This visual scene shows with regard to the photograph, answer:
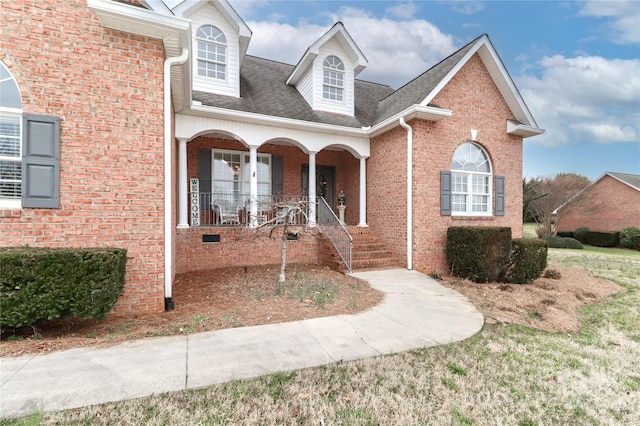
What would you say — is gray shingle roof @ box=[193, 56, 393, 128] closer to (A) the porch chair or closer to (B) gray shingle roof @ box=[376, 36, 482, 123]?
(B) gray shingle roof @ box=[376, 36, 482, 123]

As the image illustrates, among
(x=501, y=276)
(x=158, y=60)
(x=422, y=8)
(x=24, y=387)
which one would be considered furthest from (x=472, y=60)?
(x=24, y=387)

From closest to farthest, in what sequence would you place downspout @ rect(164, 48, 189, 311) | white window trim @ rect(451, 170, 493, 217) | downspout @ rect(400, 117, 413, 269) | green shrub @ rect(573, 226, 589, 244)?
1. downspout @ rect(164, 48, 189, 311)
2. downspout @ rect(400, 117, 413, 269)
3. white window trim @ rect(451, 170, 493, 217)
4. green shrub @ rect(573, 226, 589, 244)

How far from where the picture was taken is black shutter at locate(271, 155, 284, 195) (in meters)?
10.4

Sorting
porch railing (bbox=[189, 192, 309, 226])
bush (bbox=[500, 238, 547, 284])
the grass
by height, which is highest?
porch railing (bbox=[189, 192, 309, 226])

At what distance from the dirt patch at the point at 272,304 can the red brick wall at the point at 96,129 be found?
27.4 inches

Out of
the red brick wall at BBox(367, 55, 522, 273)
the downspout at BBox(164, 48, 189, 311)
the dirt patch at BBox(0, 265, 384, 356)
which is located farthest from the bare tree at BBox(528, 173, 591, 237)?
the downspout at BBox(164, 48, 189, 311)

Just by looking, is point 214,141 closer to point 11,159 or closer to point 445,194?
point 11,159

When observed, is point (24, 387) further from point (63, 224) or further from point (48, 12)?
point (48, 12)

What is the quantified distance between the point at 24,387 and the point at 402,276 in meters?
6.88

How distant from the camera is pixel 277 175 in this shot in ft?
34.4

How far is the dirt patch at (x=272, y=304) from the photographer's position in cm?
372

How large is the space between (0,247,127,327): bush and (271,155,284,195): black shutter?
272 inches

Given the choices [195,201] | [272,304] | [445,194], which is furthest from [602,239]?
[195,201]

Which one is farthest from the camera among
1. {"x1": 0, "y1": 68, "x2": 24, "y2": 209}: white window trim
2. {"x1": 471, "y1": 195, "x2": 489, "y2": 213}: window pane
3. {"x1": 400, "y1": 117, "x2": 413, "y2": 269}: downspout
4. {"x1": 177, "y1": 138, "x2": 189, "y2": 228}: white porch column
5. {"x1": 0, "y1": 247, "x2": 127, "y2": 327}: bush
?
{"x1": 471, "y1": 195, "x2": 489, "y2": 213}: window pane
